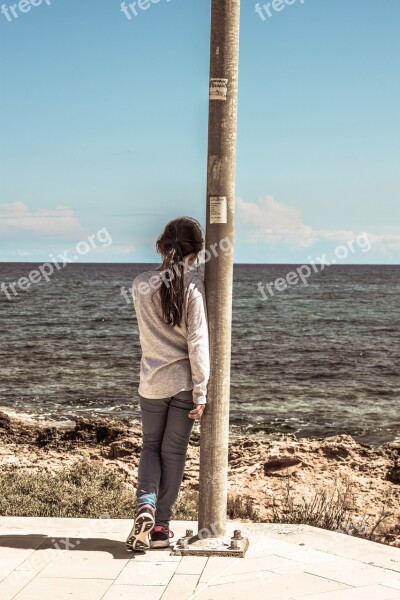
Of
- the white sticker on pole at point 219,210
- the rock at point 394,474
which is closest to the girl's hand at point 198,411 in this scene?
the white sticker on pole at point 219,210

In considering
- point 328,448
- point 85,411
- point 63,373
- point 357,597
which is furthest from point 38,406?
point 357,597

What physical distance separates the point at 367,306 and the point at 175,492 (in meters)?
60.5

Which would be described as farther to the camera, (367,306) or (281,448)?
(367,306)

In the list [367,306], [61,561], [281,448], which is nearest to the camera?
[61,561]

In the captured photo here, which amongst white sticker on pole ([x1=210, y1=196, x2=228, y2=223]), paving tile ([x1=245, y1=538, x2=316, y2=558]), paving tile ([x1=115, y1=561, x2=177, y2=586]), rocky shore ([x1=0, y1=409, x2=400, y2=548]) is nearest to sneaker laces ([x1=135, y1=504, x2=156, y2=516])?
paving tile ([x1=115, y1=561, x2=177, y2=586])

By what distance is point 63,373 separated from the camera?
974 inches

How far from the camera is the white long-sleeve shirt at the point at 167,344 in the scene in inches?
Result: 207

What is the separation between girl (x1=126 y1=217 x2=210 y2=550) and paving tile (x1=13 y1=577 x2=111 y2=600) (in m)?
0.54

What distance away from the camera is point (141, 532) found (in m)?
5.26

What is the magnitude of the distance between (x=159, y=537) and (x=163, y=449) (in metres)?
0.55

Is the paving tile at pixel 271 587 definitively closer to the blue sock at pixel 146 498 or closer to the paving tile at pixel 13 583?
the blue sock at pixel 146 498

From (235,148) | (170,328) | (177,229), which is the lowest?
(170,328)

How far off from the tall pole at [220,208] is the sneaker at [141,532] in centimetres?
49

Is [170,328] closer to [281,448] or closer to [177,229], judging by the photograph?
[177,229]
